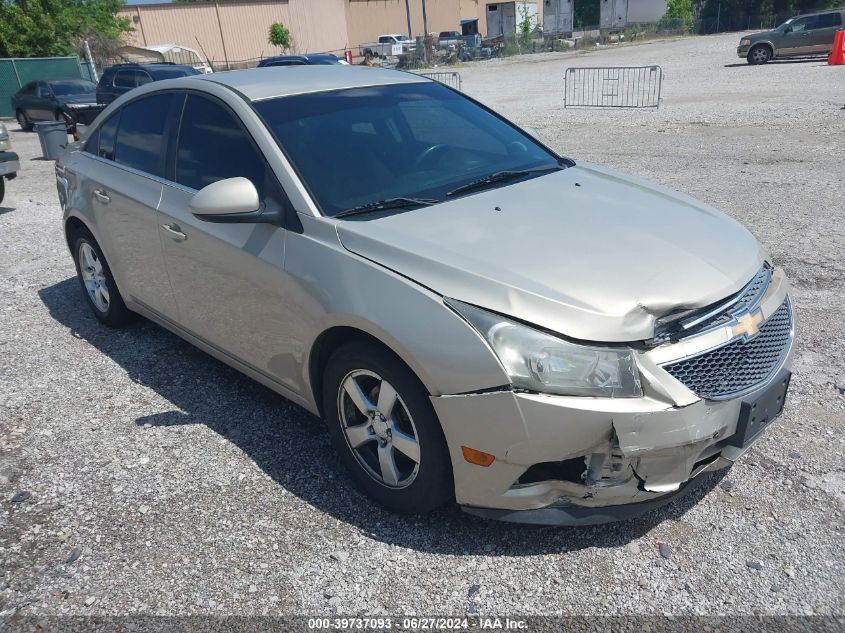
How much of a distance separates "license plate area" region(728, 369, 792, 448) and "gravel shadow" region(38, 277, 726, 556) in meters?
0.26

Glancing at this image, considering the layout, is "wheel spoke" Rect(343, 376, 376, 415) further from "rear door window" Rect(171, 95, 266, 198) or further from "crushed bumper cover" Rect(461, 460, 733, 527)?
"rear door window" Rect(171, 95, 266, 198)

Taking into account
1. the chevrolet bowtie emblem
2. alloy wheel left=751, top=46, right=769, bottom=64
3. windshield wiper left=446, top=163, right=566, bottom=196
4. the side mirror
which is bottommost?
alloy wheel left=751, top=46, right=769, bottom=64

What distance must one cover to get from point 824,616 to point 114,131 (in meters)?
4.82

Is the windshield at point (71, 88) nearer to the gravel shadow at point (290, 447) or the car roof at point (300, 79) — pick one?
the gravel shadow at point (290, 447)

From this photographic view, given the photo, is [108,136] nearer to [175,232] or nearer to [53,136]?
[175,232]

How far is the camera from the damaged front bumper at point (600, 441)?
7.94ft

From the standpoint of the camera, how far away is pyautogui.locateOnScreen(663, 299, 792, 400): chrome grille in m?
2.50

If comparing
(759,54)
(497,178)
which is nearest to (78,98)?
(497,178)

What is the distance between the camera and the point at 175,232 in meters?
3.91

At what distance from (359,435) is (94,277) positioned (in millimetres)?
3190

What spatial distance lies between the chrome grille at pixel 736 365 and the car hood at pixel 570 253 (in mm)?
190

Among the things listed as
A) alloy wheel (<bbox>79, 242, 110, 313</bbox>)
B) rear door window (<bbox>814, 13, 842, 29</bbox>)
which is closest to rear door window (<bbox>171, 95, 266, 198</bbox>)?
alloy wheel (<bbox>79, 242, 110, 313</bbox>)

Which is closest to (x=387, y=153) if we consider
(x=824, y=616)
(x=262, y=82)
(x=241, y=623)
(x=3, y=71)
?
(x=262, y=82)

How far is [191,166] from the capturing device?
3.91m
